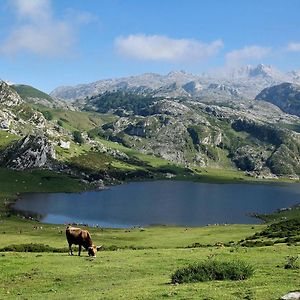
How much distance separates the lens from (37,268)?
37406 mm

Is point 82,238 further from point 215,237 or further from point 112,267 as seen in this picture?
point 215,237

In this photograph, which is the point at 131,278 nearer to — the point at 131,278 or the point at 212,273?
the point at 131,278

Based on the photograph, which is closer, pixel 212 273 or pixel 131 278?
pixel 212 273

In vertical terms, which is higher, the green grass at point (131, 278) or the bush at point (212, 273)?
the bush at point (212, 273)

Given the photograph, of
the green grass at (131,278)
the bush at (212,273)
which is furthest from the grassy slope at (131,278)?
the bush at (212,273)

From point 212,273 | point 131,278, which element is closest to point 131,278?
point 131,278

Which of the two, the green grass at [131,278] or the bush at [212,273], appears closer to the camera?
the green grass at [131,278]

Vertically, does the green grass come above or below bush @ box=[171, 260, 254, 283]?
below

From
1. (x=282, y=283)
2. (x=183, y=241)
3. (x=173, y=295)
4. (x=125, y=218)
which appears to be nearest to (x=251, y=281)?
(x=282, y=283)

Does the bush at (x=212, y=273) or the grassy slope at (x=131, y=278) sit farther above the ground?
the bush at (x=212, y=273)

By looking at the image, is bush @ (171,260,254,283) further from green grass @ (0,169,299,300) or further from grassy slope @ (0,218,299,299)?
grassy slope @ (0,218,299,299)

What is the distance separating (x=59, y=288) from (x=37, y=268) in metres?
7.76

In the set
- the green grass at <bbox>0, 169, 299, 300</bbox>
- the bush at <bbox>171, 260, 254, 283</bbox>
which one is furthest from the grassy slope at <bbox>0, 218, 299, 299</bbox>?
the bush at <bbox>171, 260, 254, 283</bbox>

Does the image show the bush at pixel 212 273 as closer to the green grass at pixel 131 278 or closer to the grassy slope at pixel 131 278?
the green grass at pixel 131 278
